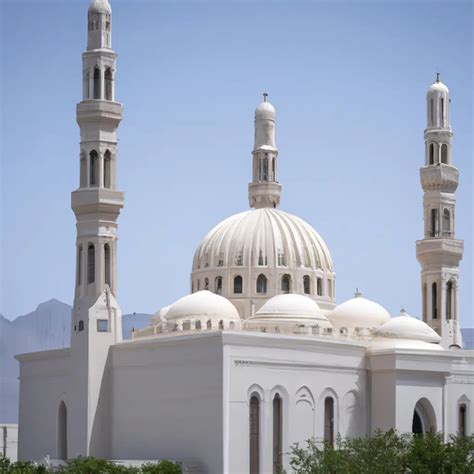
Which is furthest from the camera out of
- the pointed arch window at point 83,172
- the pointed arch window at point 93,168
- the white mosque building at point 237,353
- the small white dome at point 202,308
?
the pointed arch window at point 83,172

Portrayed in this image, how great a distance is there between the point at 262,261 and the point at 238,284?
159 cm

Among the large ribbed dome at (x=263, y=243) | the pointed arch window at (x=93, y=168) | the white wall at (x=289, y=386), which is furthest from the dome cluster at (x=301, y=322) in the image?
the pointed arch window at (x=93, y=168)

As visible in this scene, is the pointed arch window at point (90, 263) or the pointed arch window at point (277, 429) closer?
the pointed arch window at point (277, 429)

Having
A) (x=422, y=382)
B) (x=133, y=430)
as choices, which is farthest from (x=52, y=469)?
(x=422, y=382)

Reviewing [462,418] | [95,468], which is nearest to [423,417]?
[462,418]

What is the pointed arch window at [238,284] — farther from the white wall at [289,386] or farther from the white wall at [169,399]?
the white wall at [169,399]

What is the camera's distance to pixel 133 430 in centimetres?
6425

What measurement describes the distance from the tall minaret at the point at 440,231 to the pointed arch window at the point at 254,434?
576 inches

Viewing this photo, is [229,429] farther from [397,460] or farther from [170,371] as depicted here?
[397,460]

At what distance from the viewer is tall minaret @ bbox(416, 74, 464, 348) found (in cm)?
7362

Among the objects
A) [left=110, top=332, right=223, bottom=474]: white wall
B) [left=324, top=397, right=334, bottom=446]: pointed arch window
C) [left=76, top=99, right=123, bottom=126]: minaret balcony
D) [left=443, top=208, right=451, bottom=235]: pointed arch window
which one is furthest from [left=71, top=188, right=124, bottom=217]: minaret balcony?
[left=443, top=208, right=451, bottom=235]: pointed arch window

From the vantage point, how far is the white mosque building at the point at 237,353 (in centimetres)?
6141

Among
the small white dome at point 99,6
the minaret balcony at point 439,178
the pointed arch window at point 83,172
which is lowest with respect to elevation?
the pointed arch window at point 83,172

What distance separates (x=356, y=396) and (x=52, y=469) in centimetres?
1364
